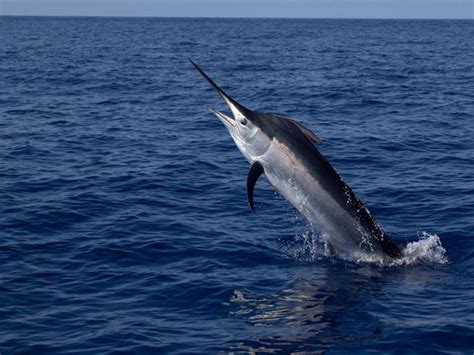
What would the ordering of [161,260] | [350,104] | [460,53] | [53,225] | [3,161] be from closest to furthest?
[161,260] < [53,225] < [3,161] < [350,104] < [460,53]

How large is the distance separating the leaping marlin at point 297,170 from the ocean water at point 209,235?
1128mm

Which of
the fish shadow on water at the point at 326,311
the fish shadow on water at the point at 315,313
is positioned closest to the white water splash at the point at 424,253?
the fish shadow on water at the point at 326,311

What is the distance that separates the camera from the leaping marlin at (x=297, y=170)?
1223 centimetres

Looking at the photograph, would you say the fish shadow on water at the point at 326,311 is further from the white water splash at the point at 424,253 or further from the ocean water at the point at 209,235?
the white water splash at the point at 424,253

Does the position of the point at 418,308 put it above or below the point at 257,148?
below

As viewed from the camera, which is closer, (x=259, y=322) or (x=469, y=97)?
(x=259, y=322)

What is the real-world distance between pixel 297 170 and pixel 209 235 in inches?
169

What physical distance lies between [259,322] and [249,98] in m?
27.2

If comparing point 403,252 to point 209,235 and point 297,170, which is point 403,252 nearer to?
point 297,170

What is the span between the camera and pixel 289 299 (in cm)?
1237

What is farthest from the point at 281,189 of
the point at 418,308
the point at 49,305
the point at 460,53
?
the point at 460,53

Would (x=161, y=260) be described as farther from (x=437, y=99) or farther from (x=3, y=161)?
(x=437, y=99)

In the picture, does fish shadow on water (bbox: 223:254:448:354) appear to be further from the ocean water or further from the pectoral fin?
the pectoral fin

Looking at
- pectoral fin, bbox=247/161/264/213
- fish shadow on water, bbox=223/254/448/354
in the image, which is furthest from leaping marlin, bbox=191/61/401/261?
fish shadow on water, bbox=223/254/448/354
